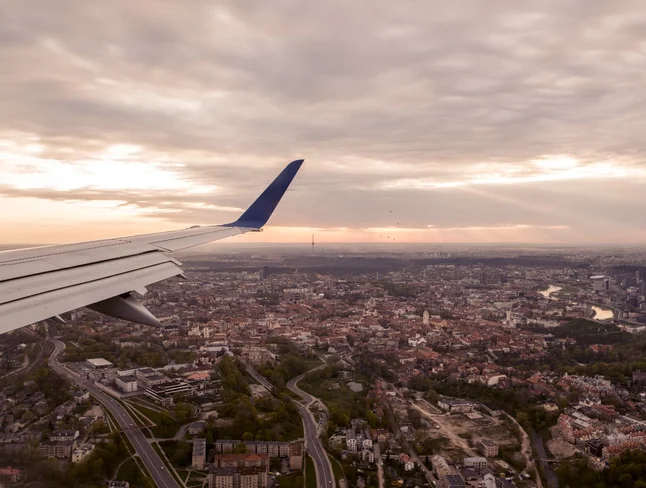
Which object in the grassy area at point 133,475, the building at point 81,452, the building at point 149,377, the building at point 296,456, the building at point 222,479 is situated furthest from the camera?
the building at point 149,377

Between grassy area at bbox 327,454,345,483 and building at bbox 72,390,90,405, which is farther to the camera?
building at bbox 72,390,90,405

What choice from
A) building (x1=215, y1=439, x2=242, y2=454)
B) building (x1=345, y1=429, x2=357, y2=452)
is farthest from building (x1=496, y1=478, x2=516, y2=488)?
building (x1=215, y1=439, x2=242, y2=454)

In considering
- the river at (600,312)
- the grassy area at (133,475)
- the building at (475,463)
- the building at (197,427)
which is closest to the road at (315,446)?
the building at (197,427)

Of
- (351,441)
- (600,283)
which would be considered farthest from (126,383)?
(600,283)

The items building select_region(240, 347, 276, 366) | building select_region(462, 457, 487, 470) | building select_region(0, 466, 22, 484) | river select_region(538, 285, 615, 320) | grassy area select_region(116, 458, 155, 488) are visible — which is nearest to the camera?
building select_region(0, 466, 22, 484)

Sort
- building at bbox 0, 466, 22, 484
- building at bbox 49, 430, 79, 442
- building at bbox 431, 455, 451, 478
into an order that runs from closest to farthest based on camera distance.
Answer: building at bbox 0, 466, 22, 484 → building at bbox 49, 430, 79, 442 → building at bbox 431, 455, 451, 478

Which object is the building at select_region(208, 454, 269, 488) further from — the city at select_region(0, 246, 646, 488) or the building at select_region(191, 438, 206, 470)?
the building at select_region(191, 438, 206, 470)

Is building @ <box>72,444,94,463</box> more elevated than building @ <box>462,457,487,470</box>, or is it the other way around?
building @ <box>72,444,94,463</box>

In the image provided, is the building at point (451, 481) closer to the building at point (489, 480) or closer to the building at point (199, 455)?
the building at point (489, 480)
